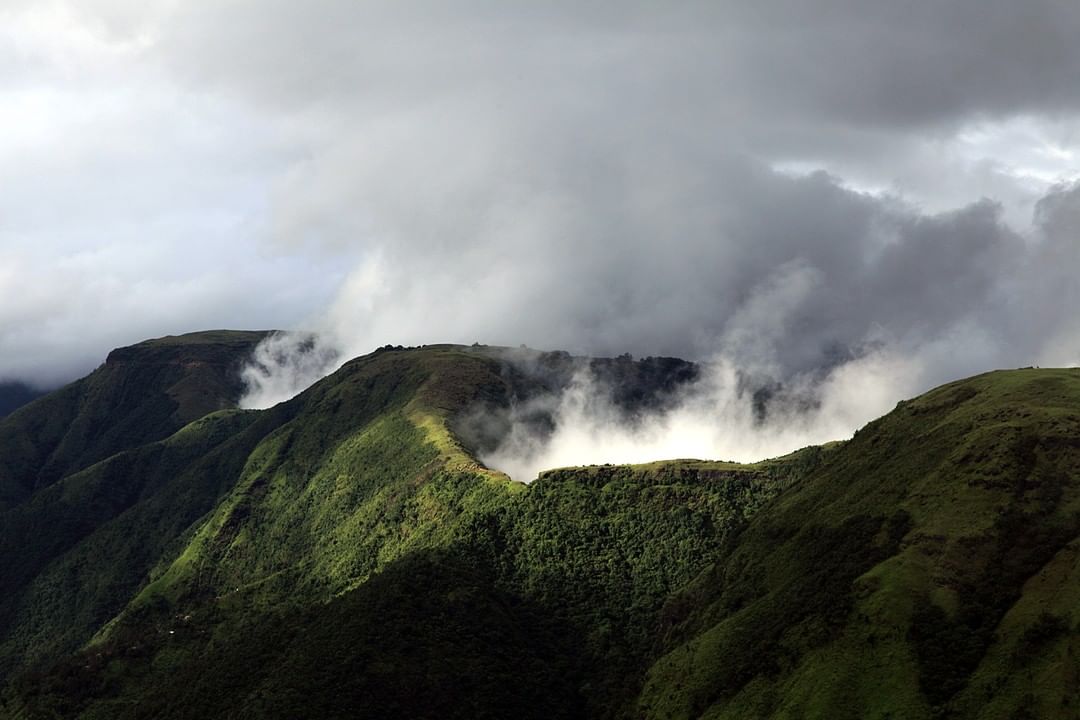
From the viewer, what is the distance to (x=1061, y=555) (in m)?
200

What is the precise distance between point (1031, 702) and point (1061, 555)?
36.7 metres

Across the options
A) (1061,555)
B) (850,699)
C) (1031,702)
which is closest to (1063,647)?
(1031,702)

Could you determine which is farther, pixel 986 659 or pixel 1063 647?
pixel 986 659

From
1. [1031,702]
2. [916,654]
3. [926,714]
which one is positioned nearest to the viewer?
[1031,702]

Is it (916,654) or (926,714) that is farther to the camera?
(916,654)

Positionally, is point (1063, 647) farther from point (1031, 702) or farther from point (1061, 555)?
point (1061, 555)

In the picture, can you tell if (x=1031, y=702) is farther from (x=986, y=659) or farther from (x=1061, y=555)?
(x=1061, y=555)

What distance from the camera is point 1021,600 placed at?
198 metres

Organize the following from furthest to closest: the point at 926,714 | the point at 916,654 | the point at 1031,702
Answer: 1. the point at 916,654
2. the point at 926,714
3. the point at 1031,702

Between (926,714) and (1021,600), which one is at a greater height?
(1021,600)

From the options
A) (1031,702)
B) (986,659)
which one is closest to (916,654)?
(986,659)

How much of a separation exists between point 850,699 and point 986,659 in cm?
2628

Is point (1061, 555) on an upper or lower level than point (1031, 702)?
upper

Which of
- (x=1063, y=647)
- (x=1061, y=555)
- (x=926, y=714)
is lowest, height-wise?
(x=926, y=714)
